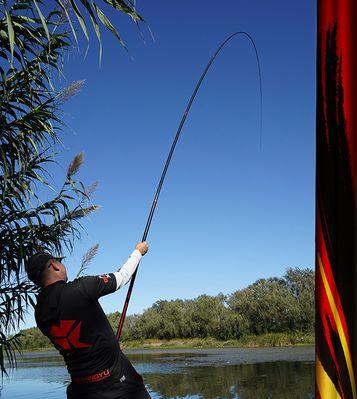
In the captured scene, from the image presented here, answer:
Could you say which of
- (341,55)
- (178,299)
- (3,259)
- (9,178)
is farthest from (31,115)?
(178,299)

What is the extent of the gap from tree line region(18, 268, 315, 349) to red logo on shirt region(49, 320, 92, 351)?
50625 millimetres

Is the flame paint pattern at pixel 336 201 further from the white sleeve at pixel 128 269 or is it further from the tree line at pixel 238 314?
the tree line at pixel 238 314

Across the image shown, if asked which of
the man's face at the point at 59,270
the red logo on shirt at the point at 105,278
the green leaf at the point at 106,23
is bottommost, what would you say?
the red logo on shirt at the point at 105,278

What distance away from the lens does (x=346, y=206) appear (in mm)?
649

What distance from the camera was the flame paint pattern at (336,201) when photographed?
25.1 inches

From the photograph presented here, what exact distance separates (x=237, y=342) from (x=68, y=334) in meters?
59.7

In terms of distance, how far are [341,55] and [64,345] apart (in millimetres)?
1640

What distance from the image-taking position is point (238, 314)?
59.8m

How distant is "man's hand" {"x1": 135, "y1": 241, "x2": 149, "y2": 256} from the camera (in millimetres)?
2275

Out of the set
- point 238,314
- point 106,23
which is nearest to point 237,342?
point 238,314

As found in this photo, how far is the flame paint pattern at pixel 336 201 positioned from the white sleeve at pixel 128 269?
1.43m

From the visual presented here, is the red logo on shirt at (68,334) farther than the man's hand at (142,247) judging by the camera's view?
No

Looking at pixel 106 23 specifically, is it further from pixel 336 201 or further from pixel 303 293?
pixel 303 293

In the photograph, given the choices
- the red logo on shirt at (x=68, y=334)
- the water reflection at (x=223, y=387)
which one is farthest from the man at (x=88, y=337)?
the water reflection at (x=223, y=387)
